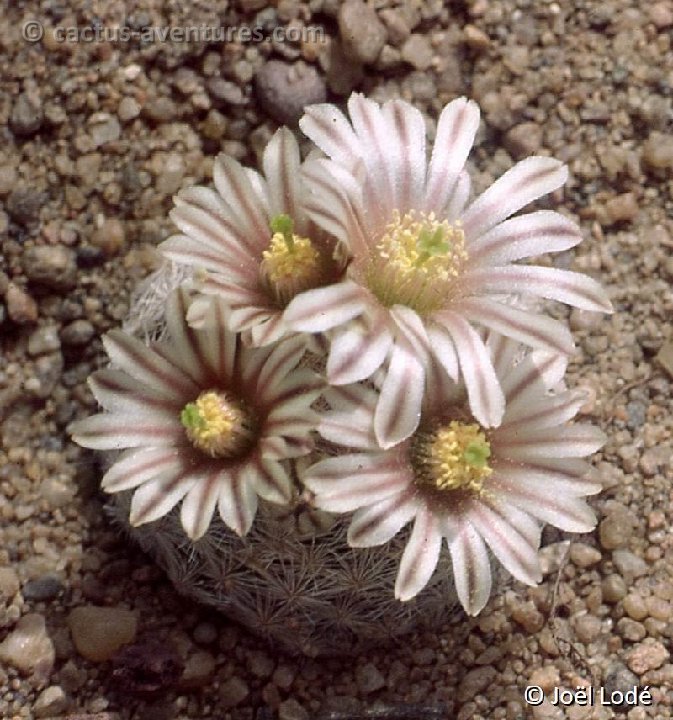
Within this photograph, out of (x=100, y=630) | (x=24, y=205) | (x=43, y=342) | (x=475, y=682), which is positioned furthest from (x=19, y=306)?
(x=475, y=682)

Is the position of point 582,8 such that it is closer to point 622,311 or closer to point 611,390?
point 622,311

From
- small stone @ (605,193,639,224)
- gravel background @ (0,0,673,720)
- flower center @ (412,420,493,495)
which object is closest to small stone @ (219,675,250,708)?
gravel background @ (0,0,673,720)

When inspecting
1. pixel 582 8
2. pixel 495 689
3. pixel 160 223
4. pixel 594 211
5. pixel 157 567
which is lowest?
pixel 495 689

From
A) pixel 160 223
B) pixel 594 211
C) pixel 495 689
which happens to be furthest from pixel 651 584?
pixel 160 223

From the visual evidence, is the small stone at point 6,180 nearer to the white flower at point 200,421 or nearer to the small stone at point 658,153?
the white flower at point 200,421

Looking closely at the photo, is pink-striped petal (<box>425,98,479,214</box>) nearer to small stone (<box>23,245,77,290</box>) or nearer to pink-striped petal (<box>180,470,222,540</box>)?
→ pink-striped petal (<box>180,470,222,540</box>)

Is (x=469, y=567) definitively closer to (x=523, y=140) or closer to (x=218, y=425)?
(x=218, y=425)
